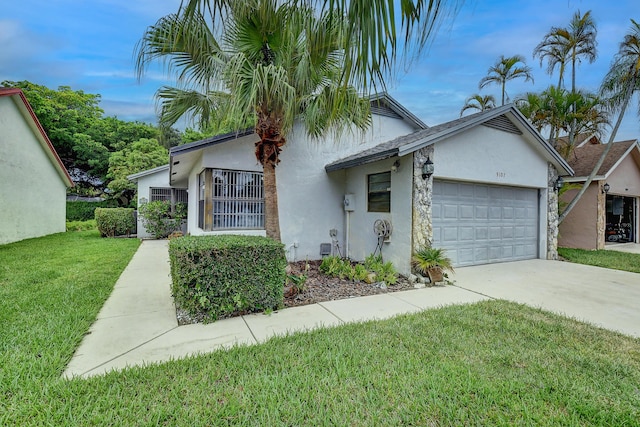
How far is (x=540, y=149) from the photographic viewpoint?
354 inches

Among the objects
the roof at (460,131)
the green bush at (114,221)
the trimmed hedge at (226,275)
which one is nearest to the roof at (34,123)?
the green bush at (114,221)

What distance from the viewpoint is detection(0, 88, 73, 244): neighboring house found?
11.3 metres

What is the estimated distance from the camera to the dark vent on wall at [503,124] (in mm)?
8086

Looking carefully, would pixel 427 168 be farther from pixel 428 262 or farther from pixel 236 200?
pixel 236 200

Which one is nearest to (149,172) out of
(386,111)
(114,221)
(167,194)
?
(167,194)

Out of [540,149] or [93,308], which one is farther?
[540,149]

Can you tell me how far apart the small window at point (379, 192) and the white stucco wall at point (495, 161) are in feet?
4.14

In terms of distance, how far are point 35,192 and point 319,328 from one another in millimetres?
16464

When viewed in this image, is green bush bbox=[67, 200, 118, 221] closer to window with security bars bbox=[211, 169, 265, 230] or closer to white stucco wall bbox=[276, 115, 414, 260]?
window with security bars bbox=[211, 169, 265, 230]

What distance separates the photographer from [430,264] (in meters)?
6.51

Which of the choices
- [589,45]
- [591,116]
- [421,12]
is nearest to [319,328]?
[421,12]

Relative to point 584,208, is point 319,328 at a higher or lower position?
lower

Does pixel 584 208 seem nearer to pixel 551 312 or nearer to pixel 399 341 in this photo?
pixel 551 312

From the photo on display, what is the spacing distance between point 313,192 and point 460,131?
14.4 feet
